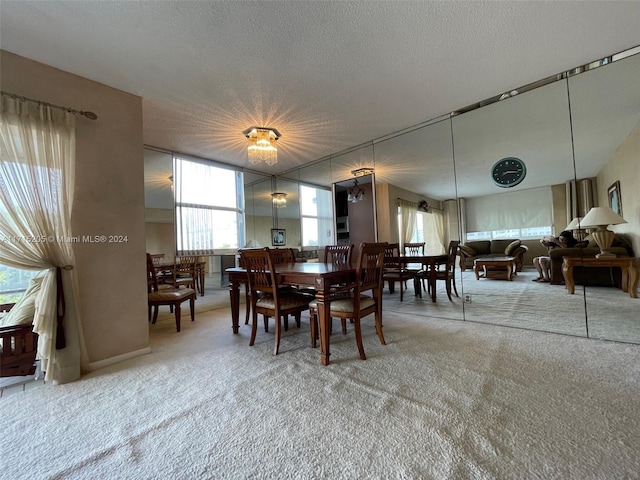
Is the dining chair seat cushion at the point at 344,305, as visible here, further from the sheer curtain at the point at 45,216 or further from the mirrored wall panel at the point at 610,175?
the mirrored wall panel at the point at 610,175

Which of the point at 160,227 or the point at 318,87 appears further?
the point at 160,227

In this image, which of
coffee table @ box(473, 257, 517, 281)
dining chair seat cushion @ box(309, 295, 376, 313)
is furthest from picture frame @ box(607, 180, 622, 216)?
dining chair seat cushion @ box(309, 295, 376, 313)

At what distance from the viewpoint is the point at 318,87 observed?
2.51 m

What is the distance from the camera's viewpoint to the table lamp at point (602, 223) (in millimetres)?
2423

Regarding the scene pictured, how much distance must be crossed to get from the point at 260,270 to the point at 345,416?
136 centimetres

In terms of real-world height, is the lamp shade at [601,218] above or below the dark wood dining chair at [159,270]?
above

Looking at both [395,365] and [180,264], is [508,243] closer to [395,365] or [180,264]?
[395,365]

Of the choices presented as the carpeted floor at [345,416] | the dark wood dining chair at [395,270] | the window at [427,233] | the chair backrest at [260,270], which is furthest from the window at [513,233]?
the chair backrest at [260,270]

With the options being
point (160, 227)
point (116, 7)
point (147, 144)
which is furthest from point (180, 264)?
point (116, 7)

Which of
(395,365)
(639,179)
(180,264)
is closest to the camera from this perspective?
(395,365)

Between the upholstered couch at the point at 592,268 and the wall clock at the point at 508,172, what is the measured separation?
850mm

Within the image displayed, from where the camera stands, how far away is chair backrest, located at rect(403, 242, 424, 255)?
12.4 feet

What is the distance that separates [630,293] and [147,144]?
5.70 metres

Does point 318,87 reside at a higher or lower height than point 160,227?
higher
